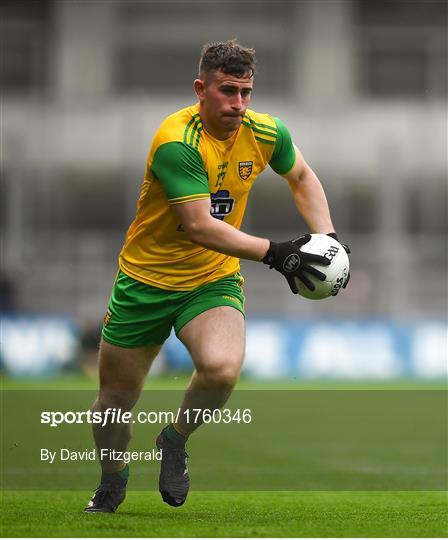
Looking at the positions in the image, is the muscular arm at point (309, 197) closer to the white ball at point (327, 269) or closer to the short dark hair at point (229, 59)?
the white ball at point (327, 269)

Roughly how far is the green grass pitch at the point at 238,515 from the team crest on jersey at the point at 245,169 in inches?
77.5

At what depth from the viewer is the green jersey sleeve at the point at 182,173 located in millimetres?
6430

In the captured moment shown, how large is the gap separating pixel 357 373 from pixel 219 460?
11329 millimetres

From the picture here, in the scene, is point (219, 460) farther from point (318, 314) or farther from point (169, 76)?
point (169, 76)

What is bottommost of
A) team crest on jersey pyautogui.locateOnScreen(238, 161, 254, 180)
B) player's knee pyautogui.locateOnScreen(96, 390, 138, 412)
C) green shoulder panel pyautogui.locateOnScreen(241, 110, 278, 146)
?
player's knee pyautogui.locateOnScreen(96, 390, 138, 412)

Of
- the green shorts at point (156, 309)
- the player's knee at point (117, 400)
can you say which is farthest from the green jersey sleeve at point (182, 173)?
the player's knee at point (117, 400)

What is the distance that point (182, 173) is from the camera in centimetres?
645

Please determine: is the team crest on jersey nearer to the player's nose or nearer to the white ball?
the player's nose

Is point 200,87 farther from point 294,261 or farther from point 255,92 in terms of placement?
point 255,92

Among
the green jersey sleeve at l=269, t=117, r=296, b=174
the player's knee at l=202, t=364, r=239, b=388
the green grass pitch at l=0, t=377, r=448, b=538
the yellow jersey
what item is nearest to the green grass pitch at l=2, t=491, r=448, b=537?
the green grass pitch at l=0, t=377, r=448, b=538

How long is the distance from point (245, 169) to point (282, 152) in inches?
14.3

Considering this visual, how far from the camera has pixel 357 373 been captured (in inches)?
838

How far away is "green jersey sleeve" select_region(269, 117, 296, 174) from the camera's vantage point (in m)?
6.98

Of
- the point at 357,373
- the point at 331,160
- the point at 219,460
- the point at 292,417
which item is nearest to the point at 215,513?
the point at 219,460
